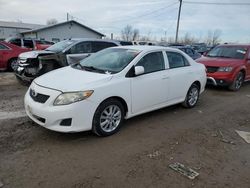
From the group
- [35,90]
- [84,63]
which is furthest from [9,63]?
[35,90]

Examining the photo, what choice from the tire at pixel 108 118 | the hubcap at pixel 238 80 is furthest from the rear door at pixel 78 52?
the hubcap at pixel 238 80

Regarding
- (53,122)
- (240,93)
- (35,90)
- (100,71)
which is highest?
(100,71)

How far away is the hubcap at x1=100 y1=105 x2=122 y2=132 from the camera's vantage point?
13.8ft

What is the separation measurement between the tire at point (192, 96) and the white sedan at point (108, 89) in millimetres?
159

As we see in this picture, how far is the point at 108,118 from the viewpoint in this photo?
14.0 ft

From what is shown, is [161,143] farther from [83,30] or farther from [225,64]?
[83,30]

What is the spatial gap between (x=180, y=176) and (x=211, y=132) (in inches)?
74.8

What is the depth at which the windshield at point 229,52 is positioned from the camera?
927 cm

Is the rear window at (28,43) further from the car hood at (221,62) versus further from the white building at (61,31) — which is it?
the white building at (61,31)

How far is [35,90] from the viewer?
4133 mm

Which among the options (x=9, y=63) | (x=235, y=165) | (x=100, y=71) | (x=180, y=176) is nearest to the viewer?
(x=180, y=176)

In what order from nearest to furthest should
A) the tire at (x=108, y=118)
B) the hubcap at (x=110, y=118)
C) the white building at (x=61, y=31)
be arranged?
the tire at (x=108, y=118) → the hubcap at (x=110, y=118) → the white building at (x=61, y=31)

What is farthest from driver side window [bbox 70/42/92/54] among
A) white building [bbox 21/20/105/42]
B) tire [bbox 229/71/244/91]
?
white building [bbox 21/20/105/42]

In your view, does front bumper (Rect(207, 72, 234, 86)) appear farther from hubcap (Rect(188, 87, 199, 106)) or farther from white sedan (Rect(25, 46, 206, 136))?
white sedan (Rect(25, 46, 206, 136))
